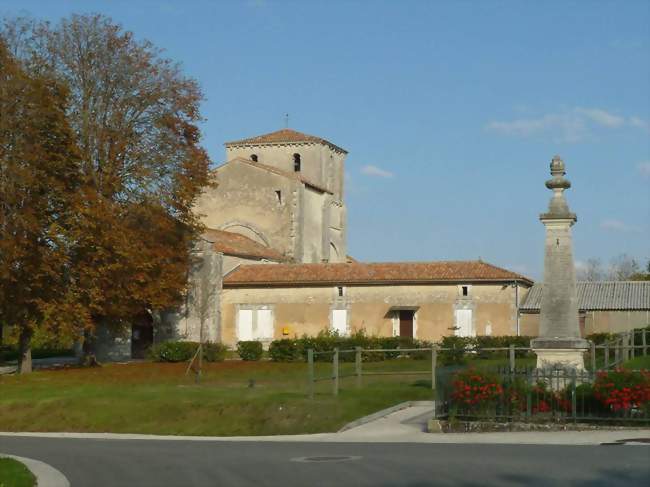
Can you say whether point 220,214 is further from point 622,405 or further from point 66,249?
point 622,405

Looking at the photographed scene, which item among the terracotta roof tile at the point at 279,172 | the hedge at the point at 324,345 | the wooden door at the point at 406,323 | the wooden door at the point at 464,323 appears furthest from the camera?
the terracotta roof tile at the point at 279,172

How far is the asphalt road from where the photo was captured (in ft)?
42.0

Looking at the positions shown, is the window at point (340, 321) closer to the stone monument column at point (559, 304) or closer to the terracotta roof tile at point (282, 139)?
the terracotta roof tile at point (282, 139)

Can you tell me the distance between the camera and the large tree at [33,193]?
134ft

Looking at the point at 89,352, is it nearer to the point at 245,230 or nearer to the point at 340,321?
the point at 340,321

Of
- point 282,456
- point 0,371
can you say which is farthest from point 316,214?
point 282,456

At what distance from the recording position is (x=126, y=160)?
47219 mm

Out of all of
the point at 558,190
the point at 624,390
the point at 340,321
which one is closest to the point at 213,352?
the point at 340,321

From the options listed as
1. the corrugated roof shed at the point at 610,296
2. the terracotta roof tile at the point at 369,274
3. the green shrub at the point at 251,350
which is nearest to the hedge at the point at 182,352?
the green shrub at the point at 251,350

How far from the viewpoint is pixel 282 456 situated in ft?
54.9

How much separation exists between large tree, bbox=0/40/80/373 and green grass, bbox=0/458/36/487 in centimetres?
2535

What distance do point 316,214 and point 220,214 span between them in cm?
607

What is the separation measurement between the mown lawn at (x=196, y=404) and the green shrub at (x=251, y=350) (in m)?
11.2

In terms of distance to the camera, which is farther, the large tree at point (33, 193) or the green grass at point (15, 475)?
the large tree at point (33, 193)
